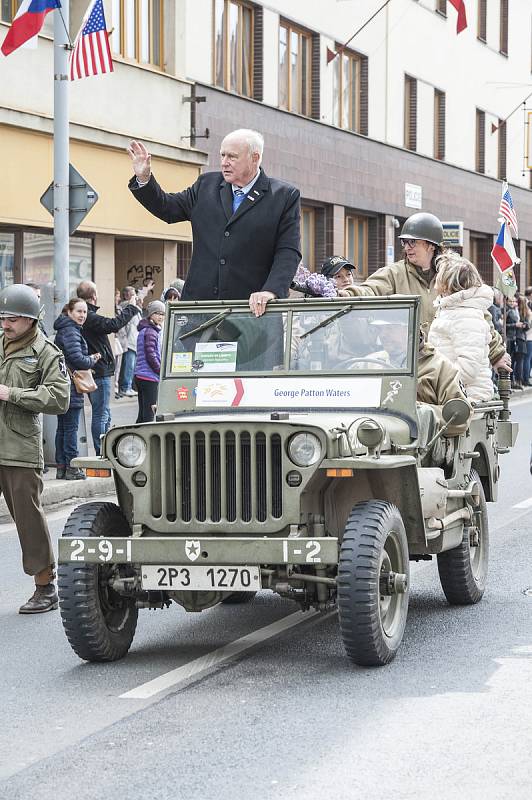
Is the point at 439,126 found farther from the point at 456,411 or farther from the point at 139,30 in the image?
the point at 456,411

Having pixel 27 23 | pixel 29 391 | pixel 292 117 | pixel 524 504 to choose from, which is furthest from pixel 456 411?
pixel 292 117

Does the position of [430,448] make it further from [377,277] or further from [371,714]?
[371,714]

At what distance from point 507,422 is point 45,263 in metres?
13.3

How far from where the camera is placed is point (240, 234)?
26.4 feet

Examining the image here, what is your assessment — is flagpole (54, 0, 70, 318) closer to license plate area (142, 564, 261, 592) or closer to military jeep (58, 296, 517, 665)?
military jeep (58, 296, 517, 665)

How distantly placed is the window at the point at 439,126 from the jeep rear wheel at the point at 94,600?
32288mm

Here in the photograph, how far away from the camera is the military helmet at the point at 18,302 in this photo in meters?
8.09

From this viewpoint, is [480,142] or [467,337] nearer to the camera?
[467,337]

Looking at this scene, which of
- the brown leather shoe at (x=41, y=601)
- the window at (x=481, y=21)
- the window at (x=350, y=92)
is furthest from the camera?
the window at (x=481, y=21)

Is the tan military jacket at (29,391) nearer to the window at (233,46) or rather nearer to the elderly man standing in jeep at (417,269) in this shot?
the elderly man standing in jeep at (417,269)

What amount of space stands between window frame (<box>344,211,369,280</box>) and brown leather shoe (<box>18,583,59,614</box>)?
24.3m

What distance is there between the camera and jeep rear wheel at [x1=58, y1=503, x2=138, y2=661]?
6.66m

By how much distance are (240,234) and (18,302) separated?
127cm

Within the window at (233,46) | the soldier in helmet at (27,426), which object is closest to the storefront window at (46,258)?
the window at (233,46)
